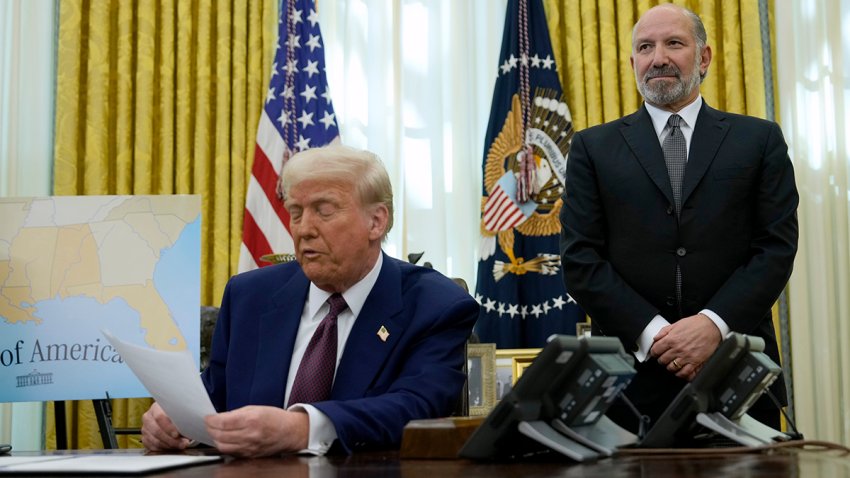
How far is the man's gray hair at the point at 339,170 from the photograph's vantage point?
7.74 ft

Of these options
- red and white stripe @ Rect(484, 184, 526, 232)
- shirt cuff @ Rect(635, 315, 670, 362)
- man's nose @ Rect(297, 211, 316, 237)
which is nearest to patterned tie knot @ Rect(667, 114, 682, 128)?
shirt cuff @ Rect(635, 315, 670, 362)

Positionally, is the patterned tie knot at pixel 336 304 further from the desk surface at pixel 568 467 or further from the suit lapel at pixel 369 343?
the desk surface at pixel 568 467

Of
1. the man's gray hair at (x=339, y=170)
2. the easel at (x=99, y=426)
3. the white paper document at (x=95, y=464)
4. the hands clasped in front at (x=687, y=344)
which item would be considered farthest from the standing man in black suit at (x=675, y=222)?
the easel at (x=99, y=426)

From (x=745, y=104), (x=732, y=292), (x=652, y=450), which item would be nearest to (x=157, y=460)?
(x=652, y=450)

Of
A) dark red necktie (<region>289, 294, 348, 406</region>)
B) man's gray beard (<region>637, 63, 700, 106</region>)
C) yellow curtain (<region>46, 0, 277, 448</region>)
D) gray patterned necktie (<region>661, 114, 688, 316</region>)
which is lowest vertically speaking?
dark red necktie (<region>289, 294, 348, 406</region>)

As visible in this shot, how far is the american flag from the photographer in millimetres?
5336

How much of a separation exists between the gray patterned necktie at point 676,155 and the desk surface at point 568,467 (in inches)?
45.6

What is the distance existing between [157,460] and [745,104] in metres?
4.55

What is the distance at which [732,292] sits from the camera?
2.50m

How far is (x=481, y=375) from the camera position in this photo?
474 centimetres

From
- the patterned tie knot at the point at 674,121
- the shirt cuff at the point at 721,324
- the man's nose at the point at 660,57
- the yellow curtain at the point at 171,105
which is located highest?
the yellow curtain at the point at 171,105

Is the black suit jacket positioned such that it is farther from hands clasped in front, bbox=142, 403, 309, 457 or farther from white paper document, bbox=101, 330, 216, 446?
white paper document, bbox=101, 330, 216, 446

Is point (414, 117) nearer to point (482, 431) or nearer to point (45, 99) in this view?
point (45, 99)

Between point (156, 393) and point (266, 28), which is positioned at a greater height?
point (266, 28)
